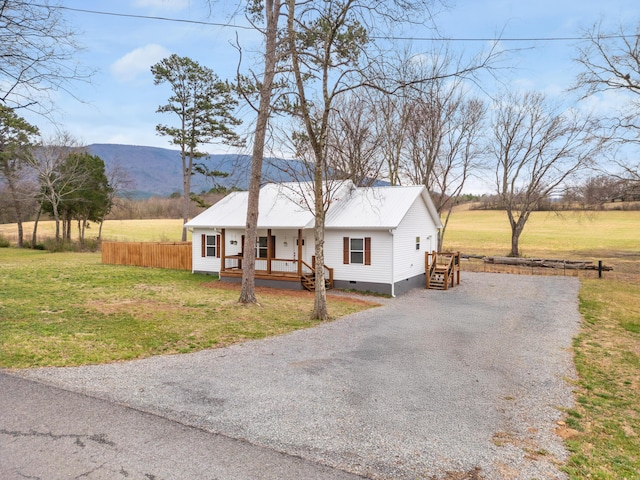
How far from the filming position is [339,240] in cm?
1780

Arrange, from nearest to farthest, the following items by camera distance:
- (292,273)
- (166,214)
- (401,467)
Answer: (401,467), (292,273), (166,214)

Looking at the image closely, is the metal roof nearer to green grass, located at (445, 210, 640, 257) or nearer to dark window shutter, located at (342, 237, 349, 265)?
dark window shutter, located at (342, 237, 349, 265)

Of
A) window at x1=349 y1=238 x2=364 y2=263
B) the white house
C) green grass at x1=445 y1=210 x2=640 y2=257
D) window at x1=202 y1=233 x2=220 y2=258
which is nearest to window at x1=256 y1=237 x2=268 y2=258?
the white house

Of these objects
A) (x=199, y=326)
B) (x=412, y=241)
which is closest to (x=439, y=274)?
(x=412, y=241)

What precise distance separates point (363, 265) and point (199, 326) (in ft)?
29.0

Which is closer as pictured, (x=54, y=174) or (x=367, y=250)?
(x=367, y=250)

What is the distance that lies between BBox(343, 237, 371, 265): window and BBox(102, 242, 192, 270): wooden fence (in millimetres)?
10575

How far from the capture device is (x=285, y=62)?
12539 millimetres

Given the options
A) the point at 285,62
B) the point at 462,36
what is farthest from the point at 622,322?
the point at 285,62

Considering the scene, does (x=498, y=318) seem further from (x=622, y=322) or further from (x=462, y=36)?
(x=462, y=36)

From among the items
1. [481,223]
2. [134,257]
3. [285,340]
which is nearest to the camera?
[285,340]

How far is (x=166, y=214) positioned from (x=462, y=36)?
71037 mm

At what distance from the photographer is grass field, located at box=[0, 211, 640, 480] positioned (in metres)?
5.10

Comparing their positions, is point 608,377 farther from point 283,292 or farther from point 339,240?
point 283,292
